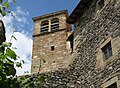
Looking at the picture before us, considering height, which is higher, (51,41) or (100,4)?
(51,41)

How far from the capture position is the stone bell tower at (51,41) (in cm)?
1584

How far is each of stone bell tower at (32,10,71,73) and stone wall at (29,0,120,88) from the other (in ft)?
22.0

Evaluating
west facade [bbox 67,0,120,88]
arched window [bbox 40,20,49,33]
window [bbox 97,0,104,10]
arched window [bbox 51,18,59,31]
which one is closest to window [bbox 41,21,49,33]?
arched window [bbox 40,20,49,33]

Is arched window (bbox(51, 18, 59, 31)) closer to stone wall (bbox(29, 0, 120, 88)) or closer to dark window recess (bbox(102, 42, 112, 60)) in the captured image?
stone wall (bbox(29, 0, 120, 88))

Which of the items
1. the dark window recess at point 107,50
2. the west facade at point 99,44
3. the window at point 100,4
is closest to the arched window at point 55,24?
the west facade at point 99,44

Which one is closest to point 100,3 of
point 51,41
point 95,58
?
point 95,58

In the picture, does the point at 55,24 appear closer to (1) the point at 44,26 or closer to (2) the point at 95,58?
(1) the point at 44,26

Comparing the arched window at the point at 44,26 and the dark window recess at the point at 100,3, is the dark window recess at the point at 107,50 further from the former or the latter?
the arched window at the point at 44,26

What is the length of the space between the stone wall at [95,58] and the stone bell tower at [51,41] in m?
6.71

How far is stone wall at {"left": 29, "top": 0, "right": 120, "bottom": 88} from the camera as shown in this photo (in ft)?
21.1

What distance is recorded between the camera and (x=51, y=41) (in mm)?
17312

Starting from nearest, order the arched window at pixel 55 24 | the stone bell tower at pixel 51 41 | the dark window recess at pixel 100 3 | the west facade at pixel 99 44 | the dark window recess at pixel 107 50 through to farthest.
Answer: the west facade at pixel 99 44 < the dark window recess at pixel 107 50 < the dark window recess at pixel 100 3 < the stone bell tower at pixel 51 41 < the arched window at pixel 55 24

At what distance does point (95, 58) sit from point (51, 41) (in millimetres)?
10013

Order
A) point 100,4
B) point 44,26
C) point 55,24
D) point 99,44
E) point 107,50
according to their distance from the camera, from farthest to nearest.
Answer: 1. point 44,26
2. point 55,24
3. point 100,4
4. point 99,44
5. point 107,50
